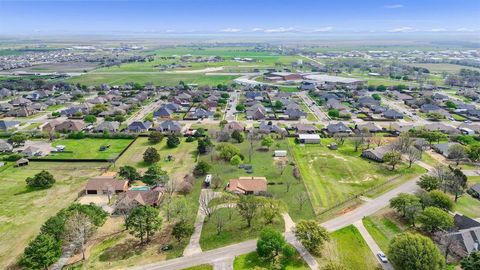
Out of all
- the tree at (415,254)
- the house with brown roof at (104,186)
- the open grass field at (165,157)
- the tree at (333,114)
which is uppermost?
the tree at (415,254)

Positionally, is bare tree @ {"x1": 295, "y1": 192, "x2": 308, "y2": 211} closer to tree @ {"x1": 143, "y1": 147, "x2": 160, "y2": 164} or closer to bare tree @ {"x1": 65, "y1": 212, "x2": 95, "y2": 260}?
bare tree @ {"x1": 65, "y1": 212, "x2": 95, "y2": 260}

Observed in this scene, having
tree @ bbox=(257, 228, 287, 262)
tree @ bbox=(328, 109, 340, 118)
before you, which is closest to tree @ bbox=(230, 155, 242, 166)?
tree @ bbox=(257, 228, 287, 262)

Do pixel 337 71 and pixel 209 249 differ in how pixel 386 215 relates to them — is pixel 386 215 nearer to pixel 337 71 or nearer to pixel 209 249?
pixel 209 249

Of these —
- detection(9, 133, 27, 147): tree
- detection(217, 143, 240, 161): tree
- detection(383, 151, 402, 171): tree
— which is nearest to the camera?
detection(383, 151, 402, 171): tree

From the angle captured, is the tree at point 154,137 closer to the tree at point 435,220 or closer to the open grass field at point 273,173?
the open grass field at point 273,173

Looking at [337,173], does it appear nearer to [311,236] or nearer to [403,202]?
[403,202]

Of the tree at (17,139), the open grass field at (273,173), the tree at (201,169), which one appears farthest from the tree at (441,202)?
the tree at (17,139)
